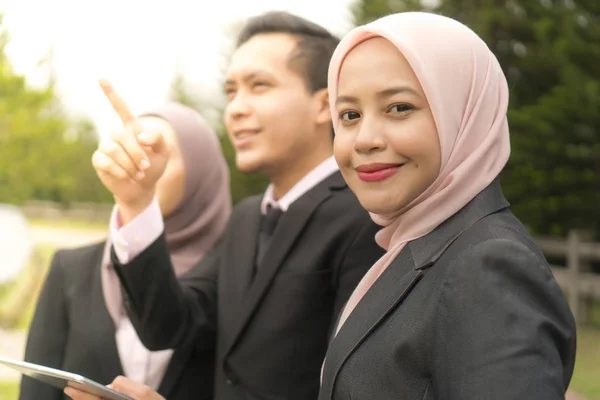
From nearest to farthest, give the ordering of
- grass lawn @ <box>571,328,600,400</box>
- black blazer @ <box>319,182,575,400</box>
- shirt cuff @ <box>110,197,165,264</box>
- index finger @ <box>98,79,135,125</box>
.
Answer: black blazer @ <box>319,182,575,400</box>, index finger @ <box>98,79,135,125</box>, shirt cuff @ <box>110,197,165,264</box>, grass lawn @ <box>571,328,600,400</box>

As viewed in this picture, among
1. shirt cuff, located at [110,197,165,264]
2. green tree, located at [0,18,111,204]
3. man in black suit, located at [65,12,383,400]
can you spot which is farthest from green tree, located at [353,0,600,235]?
shirt cuff, located at [110,197,165,264]

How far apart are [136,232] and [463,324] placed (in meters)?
0.80

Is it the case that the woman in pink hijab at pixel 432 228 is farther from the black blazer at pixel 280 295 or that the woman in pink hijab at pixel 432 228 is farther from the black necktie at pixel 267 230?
the black necktie at pixel 267 230

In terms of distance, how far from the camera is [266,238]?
5.29 feet

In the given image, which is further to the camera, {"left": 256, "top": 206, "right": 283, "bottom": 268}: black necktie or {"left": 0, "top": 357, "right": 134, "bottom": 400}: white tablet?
{"left": 256, "top": 206, "right": 283, "bottom": 268}: black necktie

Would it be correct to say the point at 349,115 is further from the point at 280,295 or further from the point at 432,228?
the point at 280,295

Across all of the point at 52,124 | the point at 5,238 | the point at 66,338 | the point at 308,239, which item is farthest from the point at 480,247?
the point at 52,124

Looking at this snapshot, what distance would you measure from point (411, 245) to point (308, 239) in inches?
20.0

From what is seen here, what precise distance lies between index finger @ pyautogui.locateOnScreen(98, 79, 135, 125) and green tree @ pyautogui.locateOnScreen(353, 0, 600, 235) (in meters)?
5.97

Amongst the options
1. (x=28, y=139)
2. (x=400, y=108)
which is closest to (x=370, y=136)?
(x=400, y=108)

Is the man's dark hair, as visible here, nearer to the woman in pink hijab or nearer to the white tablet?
the woman in pink hijab

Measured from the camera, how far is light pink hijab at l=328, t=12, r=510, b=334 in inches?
38.4

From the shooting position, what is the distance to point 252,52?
1645mm

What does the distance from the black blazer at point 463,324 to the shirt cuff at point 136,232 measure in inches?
21.9
